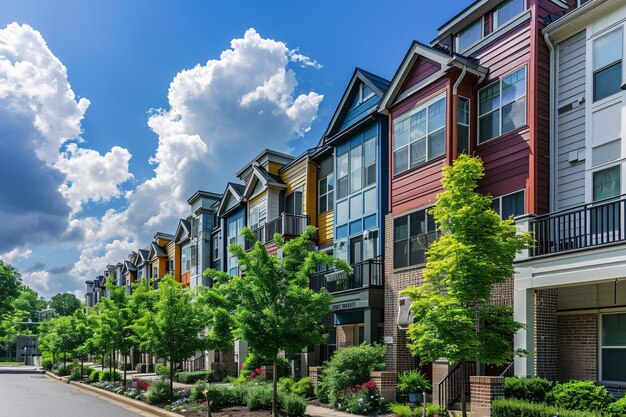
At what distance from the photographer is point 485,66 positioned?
61.1ft

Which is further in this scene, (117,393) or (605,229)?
(117,393)

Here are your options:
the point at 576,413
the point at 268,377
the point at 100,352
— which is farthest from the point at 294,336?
the point at 100,352

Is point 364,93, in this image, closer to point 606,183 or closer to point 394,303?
point 394,303

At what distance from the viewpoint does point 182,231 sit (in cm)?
5041

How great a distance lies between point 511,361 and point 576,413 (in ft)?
12.3

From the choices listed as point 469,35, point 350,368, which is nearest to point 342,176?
point 469,35

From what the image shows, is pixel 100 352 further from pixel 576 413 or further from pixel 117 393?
pixel 576 413

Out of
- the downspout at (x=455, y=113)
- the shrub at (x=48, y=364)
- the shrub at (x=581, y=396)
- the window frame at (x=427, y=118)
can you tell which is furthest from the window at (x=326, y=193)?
the shrub at (x=48, y=364)

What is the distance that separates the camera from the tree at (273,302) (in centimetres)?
1591

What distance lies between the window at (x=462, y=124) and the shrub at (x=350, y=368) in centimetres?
708

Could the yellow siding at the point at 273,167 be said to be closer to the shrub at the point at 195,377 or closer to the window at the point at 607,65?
the shrub at the point at 195,377

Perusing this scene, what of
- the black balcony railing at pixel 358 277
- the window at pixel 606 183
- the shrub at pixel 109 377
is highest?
the window at pixel 606 183

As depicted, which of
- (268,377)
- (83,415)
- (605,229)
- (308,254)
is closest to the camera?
(605,229)

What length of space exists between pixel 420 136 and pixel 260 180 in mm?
14680
